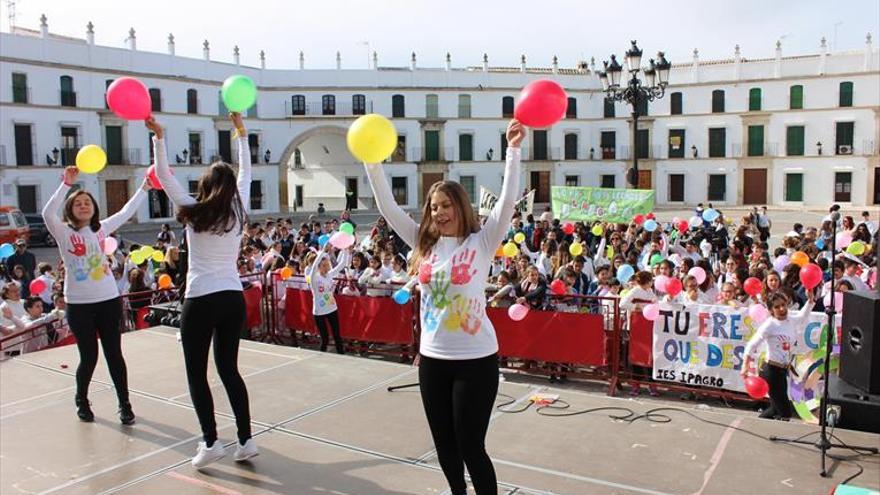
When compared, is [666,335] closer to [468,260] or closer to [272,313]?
[468,260]

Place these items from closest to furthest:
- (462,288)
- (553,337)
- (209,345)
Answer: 1. (462,288)
2. (209,345)
3. (553,337)

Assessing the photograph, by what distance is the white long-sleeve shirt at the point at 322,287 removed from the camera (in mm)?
9945

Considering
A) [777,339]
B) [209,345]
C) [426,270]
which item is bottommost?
[777,339]

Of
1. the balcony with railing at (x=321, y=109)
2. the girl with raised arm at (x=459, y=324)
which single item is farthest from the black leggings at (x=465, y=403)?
the balcony with railing at (x=321, y=109)

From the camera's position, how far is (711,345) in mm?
7977

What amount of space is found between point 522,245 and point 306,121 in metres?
38.4

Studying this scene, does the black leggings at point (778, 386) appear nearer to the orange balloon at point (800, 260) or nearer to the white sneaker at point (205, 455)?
the orange balloon at point (800, 260)

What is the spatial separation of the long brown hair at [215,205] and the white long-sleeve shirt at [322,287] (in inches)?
222

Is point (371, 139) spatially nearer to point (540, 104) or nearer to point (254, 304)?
point (540, 104)

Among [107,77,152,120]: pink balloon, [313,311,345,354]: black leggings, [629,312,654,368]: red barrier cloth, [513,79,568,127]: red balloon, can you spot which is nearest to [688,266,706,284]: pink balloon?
[629,312,654,368]: red barrier cloth

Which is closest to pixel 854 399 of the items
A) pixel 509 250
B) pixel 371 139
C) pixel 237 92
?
pixel 371 139

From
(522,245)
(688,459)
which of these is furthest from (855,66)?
(688,459)

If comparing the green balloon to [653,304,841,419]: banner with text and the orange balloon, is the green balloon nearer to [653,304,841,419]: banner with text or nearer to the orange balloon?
[653,304,841,419]: banner with text

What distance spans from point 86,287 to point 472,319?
10.9 ft
